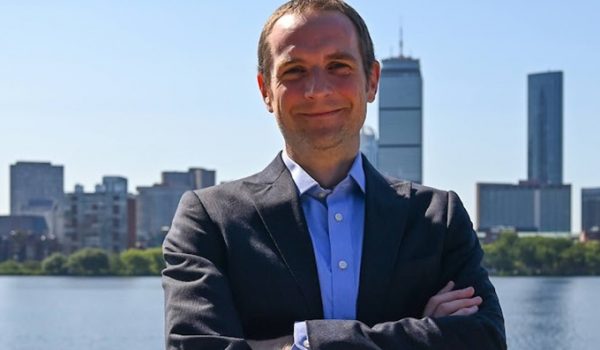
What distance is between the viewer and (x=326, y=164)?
3.66 metres

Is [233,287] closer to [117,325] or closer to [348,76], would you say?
[348,76]

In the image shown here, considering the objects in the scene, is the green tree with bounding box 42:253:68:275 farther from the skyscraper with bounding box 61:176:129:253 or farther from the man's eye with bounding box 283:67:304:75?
→ the man's eye with bounding box 283:67:304:75

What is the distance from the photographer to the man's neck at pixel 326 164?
365 cm

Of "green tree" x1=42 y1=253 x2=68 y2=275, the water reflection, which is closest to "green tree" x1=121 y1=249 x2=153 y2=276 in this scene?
"green tree" x1=42 y1=253 x2=68 y2=275

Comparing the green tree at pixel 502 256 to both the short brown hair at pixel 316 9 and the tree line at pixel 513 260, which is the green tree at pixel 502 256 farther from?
the short brown hair at pixel 316 9

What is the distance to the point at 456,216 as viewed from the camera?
3.74 meters

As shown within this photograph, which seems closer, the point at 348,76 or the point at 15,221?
the point at 348,76

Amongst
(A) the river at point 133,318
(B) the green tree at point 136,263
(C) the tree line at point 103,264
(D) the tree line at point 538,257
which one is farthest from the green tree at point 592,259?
(B) the green tree at point 136,263

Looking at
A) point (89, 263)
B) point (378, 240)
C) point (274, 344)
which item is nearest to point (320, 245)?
point (378, 240)

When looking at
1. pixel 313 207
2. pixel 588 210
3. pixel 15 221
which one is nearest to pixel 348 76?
pixel 313 207

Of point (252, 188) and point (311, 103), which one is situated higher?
point (311, 103)

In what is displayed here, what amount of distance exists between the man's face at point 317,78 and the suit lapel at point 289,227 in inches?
6.7

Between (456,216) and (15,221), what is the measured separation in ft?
574

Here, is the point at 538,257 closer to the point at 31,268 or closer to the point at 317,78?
the point at 31,268
